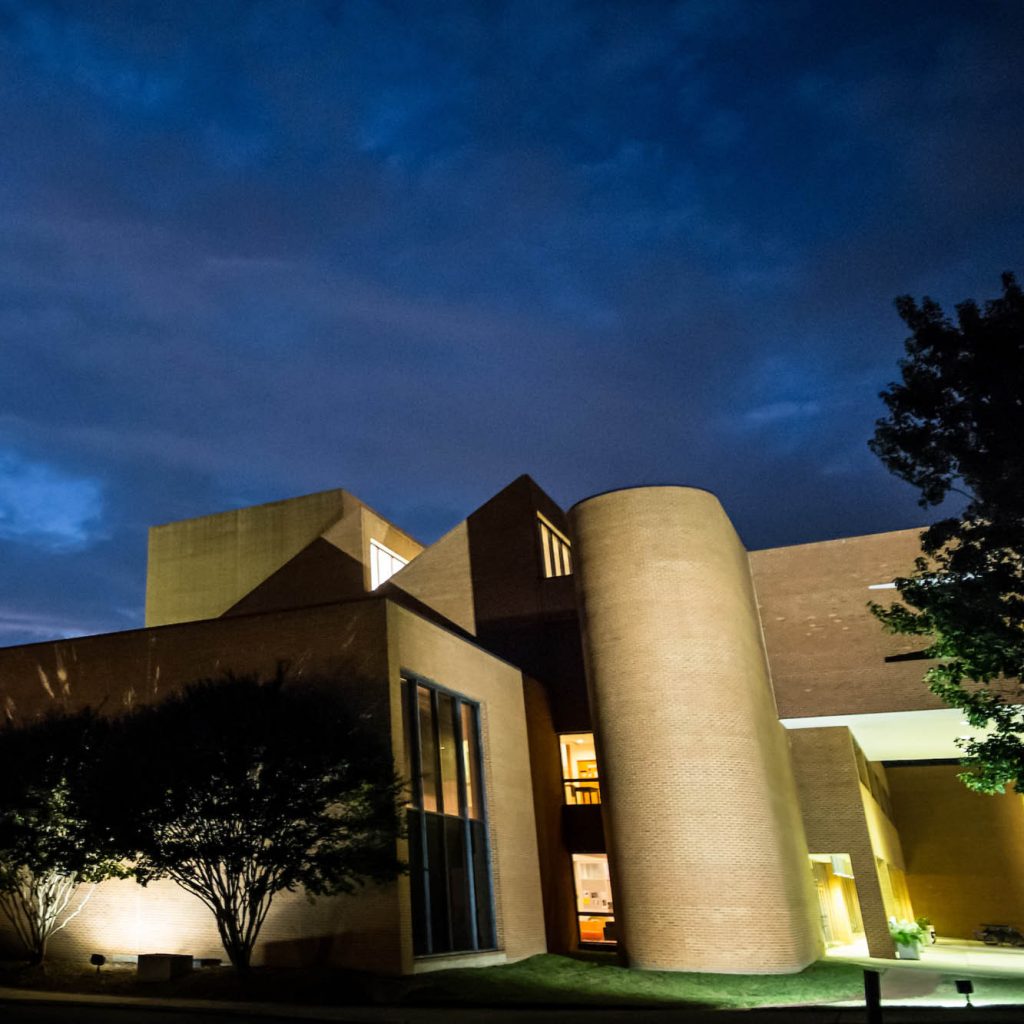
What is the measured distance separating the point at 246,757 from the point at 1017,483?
1428cm

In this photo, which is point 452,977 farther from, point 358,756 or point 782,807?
point 782,807

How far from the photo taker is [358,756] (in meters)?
18.3

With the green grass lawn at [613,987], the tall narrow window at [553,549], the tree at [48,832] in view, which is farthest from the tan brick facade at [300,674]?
the tall narrow window at [553,549]

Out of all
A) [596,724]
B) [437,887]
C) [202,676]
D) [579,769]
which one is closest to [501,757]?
[596,724]

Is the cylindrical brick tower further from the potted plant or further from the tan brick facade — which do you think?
the potted plant

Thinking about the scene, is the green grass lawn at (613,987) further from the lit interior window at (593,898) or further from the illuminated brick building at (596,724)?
the lit interior window at (593,898)

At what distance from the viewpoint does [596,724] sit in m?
23.9

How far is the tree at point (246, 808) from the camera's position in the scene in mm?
16875

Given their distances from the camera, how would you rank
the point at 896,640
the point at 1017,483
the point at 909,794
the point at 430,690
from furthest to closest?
1. the point at 909,794
2. the point at 896,640
3. the point at 430,690
4. the point at 1017,483

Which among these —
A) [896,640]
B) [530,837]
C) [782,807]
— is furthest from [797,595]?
[530,837]

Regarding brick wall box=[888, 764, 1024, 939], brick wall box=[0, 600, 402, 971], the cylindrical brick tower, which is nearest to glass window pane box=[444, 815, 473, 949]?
brick wall box=[0, 600, 402, 971]

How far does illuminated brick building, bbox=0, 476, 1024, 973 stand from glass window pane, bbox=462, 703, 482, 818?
7 cm

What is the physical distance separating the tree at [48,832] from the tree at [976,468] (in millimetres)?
16453

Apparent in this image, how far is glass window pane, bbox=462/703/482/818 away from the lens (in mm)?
22625
